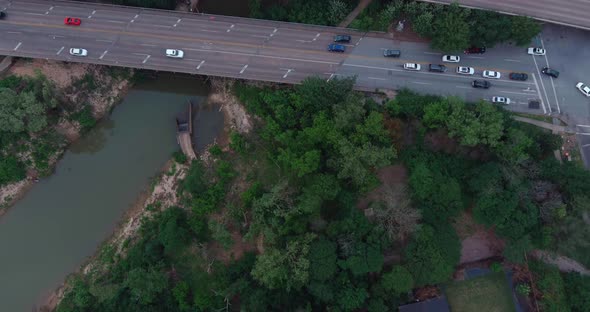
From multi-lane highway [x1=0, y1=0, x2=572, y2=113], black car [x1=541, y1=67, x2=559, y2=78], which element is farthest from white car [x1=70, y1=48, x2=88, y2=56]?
black car [x1=541, y1=67, x2=559, y2=78]

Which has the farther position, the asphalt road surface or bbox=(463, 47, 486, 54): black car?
bbox=(463, 47, 486, 54): black car

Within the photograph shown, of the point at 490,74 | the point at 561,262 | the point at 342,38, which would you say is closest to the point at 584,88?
the point at 490,74

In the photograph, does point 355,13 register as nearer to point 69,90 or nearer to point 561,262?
point 69,90

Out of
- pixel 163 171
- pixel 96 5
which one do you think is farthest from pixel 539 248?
pixel 96 5

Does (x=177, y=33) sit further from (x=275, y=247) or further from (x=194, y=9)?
(x=275, y=247)

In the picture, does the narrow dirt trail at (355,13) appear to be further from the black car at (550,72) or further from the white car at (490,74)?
the black car at (550,72)

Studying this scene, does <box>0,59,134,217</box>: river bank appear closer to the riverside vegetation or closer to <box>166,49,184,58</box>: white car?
<box>166,49,184,58</box>: white car
